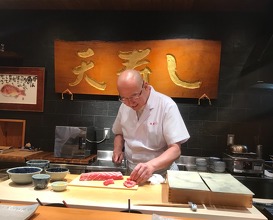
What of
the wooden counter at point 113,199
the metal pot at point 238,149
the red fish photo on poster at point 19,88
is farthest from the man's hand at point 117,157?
the red fish photo on poster at point 19,88

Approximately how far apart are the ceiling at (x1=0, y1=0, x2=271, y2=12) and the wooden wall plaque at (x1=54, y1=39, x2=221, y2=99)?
0.47 meters

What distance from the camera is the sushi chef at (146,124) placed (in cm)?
226

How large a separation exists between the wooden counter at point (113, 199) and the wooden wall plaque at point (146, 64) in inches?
86.2

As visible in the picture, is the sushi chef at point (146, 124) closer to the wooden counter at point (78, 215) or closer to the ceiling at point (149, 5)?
the wooden counter at point (78, 215)

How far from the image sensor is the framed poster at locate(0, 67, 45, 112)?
4.09 meters

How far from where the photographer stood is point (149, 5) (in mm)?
3684

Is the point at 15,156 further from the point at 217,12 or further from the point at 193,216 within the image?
the point at 217,12

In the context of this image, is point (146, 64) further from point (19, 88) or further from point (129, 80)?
point (19, 88)

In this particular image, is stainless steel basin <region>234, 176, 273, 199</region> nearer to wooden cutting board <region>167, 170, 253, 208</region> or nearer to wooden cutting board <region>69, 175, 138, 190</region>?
wooden cutting board <region>167, 170, 253, 208</region>

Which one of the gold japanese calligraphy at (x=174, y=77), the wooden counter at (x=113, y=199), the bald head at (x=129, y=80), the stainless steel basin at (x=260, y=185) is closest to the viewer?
the wooden counter at (x=113, y=199)

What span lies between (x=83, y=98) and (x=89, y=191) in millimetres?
2520

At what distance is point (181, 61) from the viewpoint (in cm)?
371

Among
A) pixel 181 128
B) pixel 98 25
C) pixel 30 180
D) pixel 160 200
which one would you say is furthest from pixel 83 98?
pixel 160 200

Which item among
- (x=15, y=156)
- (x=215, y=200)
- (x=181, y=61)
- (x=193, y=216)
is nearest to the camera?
(x=193, y=216)
